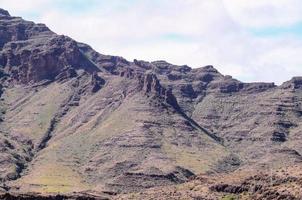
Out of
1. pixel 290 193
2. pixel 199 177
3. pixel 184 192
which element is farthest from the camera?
pixel 199 177

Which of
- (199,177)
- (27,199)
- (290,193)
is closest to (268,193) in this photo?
(290,193)

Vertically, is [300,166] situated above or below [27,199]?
above

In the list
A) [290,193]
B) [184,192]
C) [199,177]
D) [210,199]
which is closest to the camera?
[290,193]

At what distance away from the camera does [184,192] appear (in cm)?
16638

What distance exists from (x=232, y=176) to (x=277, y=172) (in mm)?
11728

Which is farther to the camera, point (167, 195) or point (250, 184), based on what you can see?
point (167, 195)

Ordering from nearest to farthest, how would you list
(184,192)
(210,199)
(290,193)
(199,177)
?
(290,193) → (210,199) → (184,192) → (199,177)

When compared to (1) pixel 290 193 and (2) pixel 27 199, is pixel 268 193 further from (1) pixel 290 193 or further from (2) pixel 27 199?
(2) pixel 27 199

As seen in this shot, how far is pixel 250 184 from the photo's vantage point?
156125 mm

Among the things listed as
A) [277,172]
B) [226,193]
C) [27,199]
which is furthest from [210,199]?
[27,199]

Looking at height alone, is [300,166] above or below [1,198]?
above

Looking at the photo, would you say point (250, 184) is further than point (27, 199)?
No

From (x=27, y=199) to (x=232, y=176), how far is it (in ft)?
141

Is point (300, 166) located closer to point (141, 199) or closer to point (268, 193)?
point (268, 193)
